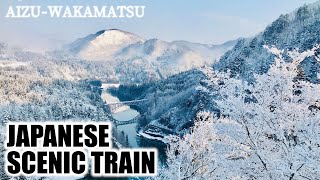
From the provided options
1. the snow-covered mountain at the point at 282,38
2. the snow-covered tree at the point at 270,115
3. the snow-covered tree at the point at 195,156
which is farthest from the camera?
the snow-covered mountain at the point at 282,38

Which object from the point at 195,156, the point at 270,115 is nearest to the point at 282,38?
the point at 195,156

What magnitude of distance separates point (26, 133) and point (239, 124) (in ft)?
27.8

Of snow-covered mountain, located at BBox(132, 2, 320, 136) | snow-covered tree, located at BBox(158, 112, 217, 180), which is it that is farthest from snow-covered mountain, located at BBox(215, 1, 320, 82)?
snow-covered tree, located at BBox(158, 112, 217, 180)

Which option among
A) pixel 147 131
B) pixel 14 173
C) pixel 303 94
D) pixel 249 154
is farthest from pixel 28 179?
pixel 147 131

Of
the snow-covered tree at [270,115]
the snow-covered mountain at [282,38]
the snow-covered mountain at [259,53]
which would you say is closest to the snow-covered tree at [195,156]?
the snow-covered tree at [270,115]

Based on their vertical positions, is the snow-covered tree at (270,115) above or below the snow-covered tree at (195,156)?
above

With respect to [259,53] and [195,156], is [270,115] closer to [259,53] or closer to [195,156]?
[195,156]

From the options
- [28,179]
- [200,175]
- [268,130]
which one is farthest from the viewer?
[28,179]

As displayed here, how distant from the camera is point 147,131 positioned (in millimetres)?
163000

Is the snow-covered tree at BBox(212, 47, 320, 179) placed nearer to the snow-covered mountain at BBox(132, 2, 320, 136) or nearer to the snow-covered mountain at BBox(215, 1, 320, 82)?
the snow-covered mountain at BBox(132, 2, 320, 136)

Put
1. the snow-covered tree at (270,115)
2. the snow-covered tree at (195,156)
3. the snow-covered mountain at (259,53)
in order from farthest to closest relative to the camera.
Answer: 1. the snow-covered mountain at (259,53)
2. the snow-covered tree at (195,156)
3. the snow-covered tree at (270,115)

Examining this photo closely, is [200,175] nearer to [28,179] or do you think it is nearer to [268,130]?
Result: [268,130]

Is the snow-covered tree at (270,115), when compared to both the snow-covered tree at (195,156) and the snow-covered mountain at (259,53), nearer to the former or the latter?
the snow-covered tree at (195,156)

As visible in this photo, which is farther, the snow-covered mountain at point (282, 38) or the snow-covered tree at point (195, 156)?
the snow-covered mountain at point (282, 38)
